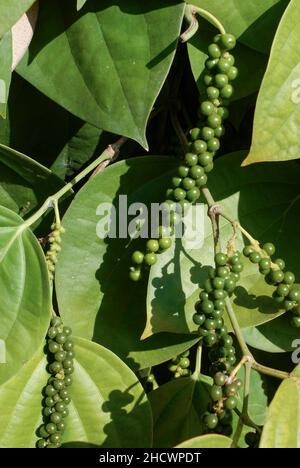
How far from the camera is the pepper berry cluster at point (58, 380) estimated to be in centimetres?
83

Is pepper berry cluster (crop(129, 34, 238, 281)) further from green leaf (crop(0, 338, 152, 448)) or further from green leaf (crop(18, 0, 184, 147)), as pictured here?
green leaf (crop(0, 338, 152, 448))

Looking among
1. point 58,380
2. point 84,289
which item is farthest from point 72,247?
point 58,380

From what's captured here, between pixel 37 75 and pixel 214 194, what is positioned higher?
pixel 37 75

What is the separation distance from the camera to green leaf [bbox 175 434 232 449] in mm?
661

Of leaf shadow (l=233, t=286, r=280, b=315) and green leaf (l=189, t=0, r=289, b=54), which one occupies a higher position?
green leaf (l=189, t=0, r=289, b=54)

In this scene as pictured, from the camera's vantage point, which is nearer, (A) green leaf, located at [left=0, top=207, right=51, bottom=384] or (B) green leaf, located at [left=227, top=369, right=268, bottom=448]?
(A) green leaf, located at [left=0, top=207, right=51, bottom=384]

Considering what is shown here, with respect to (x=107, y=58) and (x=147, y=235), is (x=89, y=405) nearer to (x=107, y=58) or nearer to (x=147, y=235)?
(x=147, y=235)

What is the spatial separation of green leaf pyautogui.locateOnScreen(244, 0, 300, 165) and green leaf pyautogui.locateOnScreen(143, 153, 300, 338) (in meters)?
0.12

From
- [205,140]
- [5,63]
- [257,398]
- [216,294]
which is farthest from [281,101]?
[257,398]

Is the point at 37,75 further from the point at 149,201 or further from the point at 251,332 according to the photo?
the point at 251,332

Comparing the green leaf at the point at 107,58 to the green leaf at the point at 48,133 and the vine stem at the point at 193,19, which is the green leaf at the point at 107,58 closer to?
the vine stem at the point at 193,19

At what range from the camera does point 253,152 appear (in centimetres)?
74

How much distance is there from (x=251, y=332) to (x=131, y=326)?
15 centimetres

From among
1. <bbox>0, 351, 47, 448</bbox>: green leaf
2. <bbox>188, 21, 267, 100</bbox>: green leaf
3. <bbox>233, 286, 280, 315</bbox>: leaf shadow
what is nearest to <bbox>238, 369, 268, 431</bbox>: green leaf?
<bbox>233, 286, 280, 315</bbox>: leaf shadow
